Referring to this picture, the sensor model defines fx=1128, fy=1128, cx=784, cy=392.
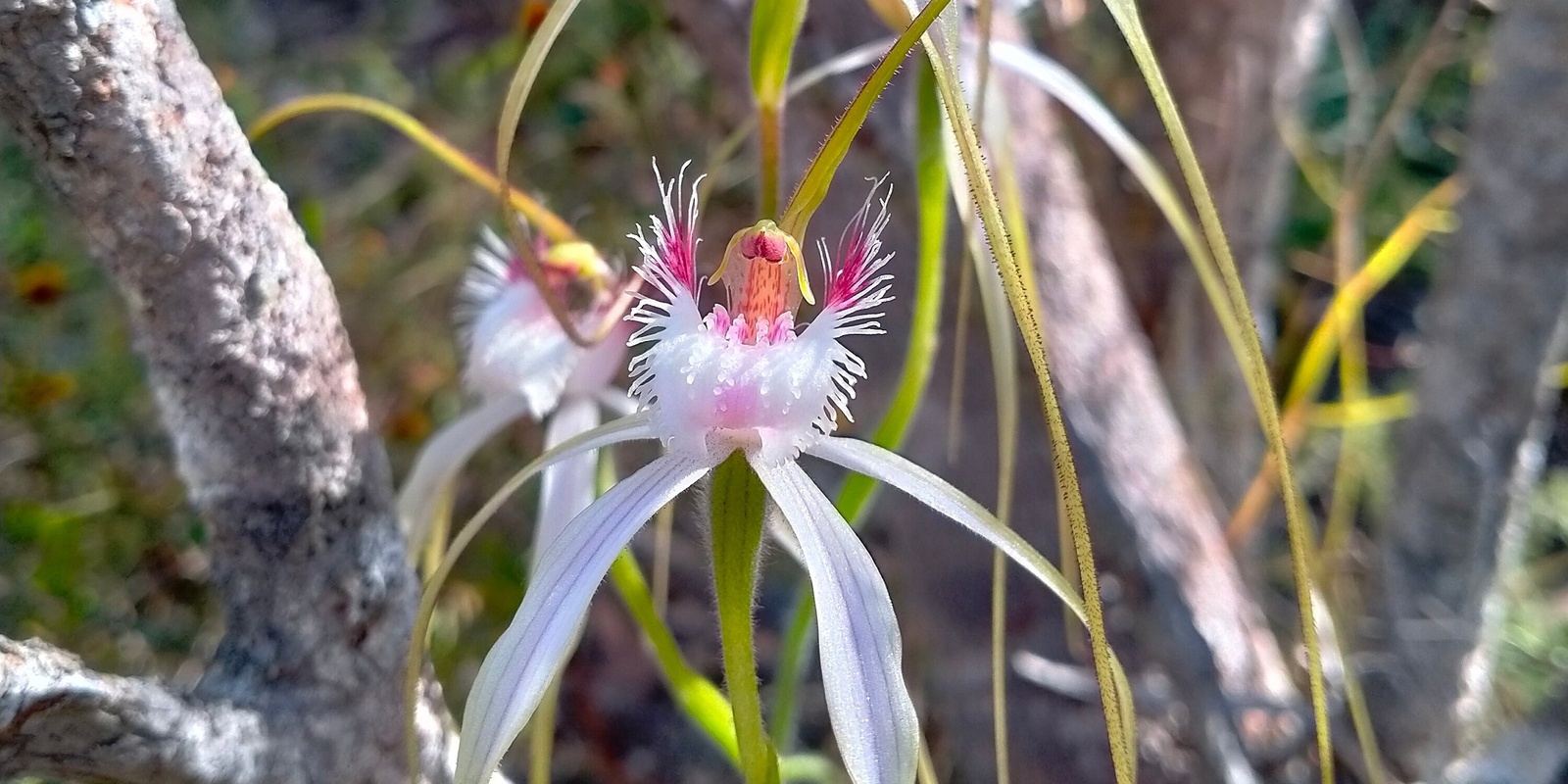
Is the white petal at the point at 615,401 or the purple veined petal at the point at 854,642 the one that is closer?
the purple veined petal at the point at 854,642

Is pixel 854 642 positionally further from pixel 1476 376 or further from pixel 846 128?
pixel 1476 376

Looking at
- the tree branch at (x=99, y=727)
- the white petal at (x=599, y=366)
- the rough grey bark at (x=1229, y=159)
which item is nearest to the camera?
the tree branch at (x=99, y=727)

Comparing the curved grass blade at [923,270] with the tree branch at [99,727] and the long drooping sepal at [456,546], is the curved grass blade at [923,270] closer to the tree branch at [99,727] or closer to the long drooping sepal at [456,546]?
the long drooping sepal at [456,546]

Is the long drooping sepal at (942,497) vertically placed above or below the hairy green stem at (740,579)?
above

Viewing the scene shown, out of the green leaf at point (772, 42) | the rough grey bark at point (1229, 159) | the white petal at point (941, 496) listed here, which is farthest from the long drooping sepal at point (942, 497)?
the rough grey bark at point (1229, 159)

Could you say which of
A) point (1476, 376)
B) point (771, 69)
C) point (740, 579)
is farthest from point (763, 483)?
point (1476, 376)

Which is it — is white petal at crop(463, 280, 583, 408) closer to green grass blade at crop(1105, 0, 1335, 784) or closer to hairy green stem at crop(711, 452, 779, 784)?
hairy green stem at crop(711, 452, 779, 784)

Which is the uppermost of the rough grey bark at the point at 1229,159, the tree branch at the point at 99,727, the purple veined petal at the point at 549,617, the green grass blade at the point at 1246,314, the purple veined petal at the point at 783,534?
the rough grey bark at the point at 1229,159
